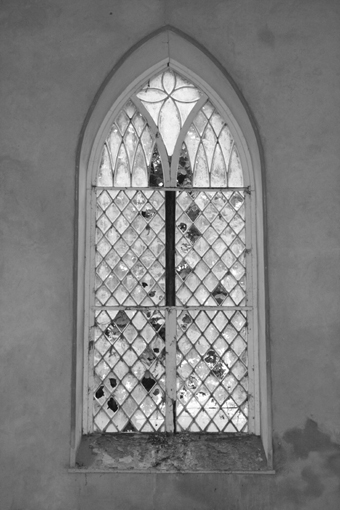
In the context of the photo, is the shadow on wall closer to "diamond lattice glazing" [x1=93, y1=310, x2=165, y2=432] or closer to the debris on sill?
the debris on sill

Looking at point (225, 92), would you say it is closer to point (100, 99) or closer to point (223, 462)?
point (100, 99)

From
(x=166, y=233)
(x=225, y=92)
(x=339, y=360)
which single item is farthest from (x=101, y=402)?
(x=225, y=92)

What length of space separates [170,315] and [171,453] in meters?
0.95

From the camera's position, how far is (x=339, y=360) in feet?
12.8

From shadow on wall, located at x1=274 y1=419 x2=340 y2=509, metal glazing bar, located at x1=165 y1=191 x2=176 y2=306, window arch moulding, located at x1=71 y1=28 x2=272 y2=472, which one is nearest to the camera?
shadow on wall, located at x1=274 y1=419 x2=340 y2=509

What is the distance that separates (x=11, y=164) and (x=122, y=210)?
866mm

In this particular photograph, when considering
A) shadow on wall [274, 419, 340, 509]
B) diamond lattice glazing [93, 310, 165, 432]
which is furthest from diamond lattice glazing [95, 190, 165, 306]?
shadow on wall [274, 419, 340, 509]

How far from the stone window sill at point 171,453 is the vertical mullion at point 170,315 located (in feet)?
0.53

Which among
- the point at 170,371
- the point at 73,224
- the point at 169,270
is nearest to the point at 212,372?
the point at 170,371

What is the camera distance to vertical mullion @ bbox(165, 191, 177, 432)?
13.3 feet

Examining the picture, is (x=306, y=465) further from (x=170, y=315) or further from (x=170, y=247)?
(x=170, y=247)

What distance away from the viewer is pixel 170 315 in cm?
414

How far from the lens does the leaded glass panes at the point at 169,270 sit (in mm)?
4051

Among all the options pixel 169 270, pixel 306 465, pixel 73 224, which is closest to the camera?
pixel 306 465
